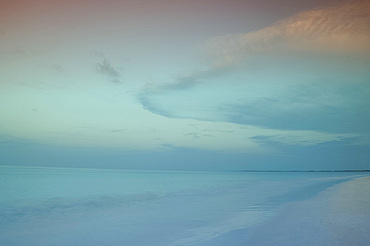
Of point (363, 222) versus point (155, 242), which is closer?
point (155, 242)

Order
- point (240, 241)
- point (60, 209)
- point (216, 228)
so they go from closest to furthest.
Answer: point (240, 241) → point (216, 228) → point (60, 209)

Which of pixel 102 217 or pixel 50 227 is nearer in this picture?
pixel 50 227

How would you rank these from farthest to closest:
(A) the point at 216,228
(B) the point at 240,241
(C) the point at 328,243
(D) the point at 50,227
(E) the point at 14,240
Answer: (D) the point at 50,227 < (A) the point at 216,228 < (E) the point at 14,240 < (B) the point at 240,241 < (C) the point at 328,243

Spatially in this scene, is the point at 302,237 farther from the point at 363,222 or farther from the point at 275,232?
the point at 363,222

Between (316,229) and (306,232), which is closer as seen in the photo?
(306,232)

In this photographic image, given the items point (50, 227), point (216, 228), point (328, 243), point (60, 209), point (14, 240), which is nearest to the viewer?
point (328, 243)

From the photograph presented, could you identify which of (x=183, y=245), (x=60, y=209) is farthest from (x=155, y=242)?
(x=60, y=209)

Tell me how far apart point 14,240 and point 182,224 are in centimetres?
549

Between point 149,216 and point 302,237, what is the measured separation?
22.9 feet

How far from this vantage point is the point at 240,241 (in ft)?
25.0

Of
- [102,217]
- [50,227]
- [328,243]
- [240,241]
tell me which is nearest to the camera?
[328,243]

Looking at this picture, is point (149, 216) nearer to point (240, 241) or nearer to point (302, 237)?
point (240, 241)

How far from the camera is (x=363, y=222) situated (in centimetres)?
973

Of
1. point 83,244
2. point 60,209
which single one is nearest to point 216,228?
point 83,244
